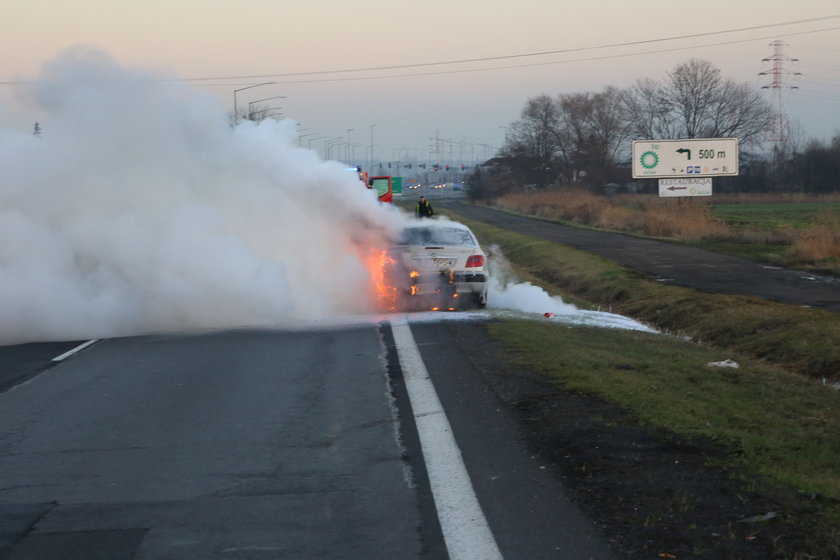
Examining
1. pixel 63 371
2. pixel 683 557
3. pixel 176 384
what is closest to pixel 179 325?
pixel 63 371

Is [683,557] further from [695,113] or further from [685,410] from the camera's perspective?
[695,113]

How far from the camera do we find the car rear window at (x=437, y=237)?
16.6m

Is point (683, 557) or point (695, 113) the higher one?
point (695, 113)

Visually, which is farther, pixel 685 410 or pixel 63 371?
pixel 63 371

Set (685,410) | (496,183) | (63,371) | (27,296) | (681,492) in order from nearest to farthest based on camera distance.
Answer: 1. (681,492)
2. (685,410)
3. (63,371)
4. (27,296)
5. (496,183)

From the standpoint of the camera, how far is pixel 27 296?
14.0m

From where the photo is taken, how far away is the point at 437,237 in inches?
664

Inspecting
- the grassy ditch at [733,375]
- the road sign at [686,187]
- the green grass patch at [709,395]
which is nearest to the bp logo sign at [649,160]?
the road sign at [686,187]

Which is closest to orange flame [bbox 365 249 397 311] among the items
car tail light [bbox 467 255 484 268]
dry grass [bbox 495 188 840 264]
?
car tail light [bbox 467 255 484 268]

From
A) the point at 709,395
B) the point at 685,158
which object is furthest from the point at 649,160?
the point at 709,395

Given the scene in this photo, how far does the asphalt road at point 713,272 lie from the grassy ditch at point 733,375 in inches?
55.6

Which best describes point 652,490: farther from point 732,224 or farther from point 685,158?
point 732,224

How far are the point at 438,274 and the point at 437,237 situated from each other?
3.10 ft

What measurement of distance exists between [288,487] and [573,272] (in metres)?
23.9
